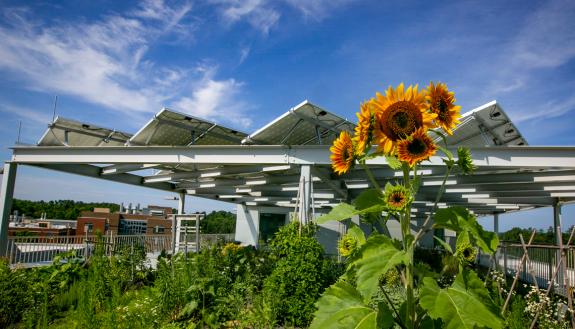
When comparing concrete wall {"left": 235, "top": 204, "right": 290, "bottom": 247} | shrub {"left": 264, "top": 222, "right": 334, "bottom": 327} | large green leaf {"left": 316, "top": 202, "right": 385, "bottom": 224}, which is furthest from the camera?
concrete wall {"left": 235, "top": 204, "right": 290, "bottom": 247}

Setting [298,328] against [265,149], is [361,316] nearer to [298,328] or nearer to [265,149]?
[298,328]

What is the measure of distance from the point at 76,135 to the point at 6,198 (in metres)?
2.85

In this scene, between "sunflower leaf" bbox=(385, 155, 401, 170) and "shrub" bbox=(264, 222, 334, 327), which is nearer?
"sunflower leaf" bbox=(385, 155, 401, 170)

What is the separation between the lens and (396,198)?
74.7 inches

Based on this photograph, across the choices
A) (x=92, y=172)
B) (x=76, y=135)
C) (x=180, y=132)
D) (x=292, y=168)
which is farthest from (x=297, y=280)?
(x=92, y=172)

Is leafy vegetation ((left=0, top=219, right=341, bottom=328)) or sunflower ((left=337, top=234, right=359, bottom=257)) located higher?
sunflower ((left=337, top=234, right=359, bottom=257))

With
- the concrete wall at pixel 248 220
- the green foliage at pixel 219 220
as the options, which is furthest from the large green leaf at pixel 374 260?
the green foliage at pixel 219 220

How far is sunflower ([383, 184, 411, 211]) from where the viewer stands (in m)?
1.85

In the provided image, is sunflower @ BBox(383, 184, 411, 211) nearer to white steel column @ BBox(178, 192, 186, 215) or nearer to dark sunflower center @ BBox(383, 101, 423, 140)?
dark sunflower center @ BBox(383, 101, 423, 140)

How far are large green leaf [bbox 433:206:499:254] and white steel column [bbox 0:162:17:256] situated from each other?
1379cm

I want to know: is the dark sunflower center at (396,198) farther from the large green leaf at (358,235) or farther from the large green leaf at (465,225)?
the large green leaf at (358,235)

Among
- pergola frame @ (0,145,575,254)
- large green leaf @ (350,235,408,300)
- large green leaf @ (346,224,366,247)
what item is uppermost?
pergola frame @ (0,145,575,254)

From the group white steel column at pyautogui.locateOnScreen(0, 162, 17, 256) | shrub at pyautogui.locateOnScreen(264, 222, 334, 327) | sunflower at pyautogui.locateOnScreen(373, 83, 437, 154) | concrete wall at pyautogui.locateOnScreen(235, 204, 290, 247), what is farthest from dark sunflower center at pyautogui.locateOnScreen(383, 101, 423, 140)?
concrete wall at pyautogui.locateOnScreen(235, 204, 290, 247)

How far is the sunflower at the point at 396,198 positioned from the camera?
1854 mm
